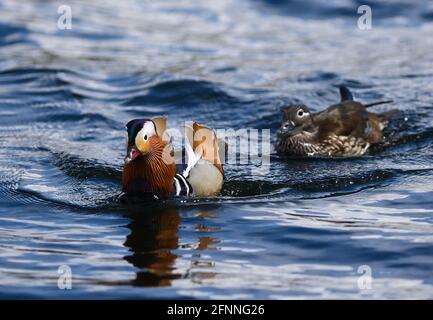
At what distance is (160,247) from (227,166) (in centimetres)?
271

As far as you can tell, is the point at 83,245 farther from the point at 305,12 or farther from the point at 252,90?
the point at 305,12

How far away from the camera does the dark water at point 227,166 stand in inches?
282

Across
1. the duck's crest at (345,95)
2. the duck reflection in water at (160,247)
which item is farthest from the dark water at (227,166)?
the duck's crest at (345,95)

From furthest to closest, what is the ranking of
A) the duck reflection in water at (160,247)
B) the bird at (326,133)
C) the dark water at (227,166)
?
the bird at (326,133)
the dark water at (227,166)
the duck reflection in water at (160,247)

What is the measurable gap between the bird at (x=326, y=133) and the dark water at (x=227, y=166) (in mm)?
262

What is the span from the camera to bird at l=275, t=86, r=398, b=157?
11.0 metres

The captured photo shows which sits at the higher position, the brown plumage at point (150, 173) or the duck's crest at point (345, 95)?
the duck's crest at point (345, 95)

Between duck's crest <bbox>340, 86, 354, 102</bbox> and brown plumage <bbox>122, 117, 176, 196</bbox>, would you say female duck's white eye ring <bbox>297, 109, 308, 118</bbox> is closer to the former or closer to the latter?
duck's crest <bbox>340, 86, 354, 102</bbox>

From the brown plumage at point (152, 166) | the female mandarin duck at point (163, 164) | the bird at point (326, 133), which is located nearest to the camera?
the female mandarin duck at point (163, 164)

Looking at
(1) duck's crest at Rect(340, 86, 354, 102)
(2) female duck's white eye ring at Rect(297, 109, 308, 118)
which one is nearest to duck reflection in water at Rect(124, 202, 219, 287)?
(2) female duck's white eye ring at Rect(297, 109, 308, 118)

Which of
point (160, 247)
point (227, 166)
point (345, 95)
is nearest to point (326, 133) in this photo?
point (345, 95)

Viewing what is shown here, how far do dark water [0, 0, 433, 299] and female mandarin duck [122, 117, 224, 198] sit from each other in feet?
0.59

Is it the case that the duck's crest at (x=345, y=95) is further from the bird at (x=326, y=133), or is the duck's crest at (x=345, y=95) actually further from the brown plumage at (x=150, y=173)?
the brown plumage at (x=150, y=173)

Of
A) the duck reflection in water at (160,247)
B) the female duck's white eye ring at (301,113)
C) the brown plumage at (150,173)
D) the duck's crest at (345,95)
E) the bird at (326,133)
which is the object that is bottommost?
the duck reflection in water at (160,247)
